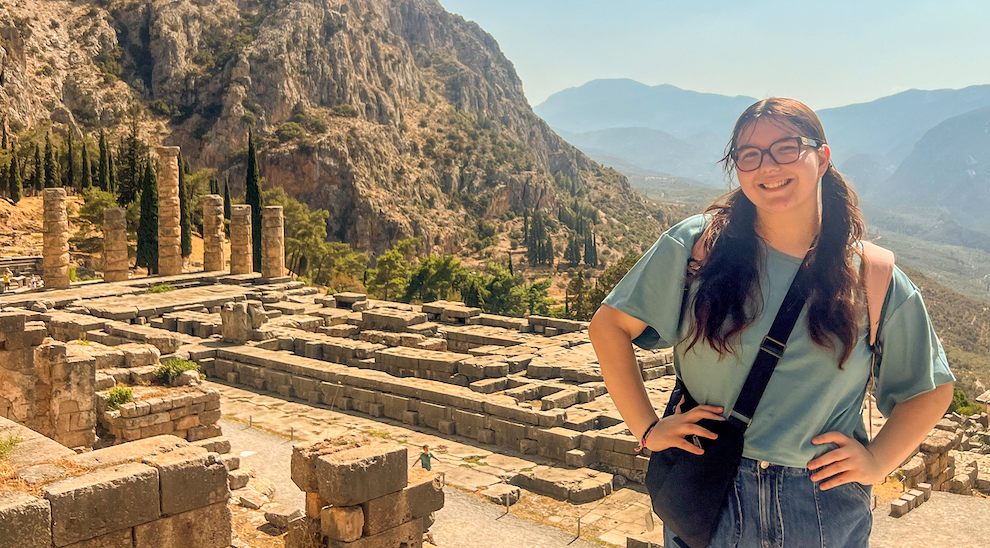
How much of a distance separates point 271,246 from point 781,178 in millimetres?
29412

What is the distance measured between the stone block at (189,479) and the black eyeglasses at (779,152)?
466cm

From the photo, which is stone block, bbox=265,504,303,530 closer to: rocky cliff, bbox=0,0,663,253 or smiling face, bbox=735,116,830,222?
smiling face, bbox=735,116,830,222

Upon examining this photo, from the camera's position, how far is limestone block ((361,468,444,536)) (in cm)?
684

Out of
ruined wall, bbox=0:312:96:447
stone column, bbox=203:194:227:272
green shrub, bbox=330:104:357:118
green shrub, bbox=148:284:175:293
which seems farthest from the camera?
green shrub, bbox=330:104:357:118

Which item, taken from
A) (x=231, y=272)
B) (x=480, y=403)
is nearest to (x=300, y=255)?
(x=231, y=272)

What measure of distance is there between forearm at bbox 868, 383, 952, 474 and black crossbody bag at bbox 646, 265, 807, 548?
1.36ft

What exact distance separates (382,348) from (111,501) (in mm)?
12932

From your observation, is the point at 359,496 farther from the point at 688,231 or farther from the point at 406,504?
the point at 688,231

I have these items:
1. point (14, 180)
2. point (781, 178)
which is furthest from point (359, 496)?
point (14, 180)

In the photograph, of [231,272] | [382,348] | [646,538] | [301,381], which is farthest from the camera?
[231,272]

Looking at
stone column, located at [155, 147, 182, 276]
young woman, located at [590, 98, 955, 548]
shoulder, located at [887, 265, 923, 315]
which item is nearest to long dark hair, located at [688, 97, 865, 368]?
young woman, located at [590, 98, 955, 548]

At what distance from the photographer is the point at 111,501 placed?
5.20 m

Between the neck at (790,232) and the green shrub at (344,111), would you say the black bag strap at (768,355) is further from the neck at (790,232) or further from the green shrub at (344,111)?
the green shrub at (344,111)

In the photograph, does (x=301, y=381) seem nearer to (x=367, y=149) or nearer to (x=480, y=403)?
(x=480, y=403)
